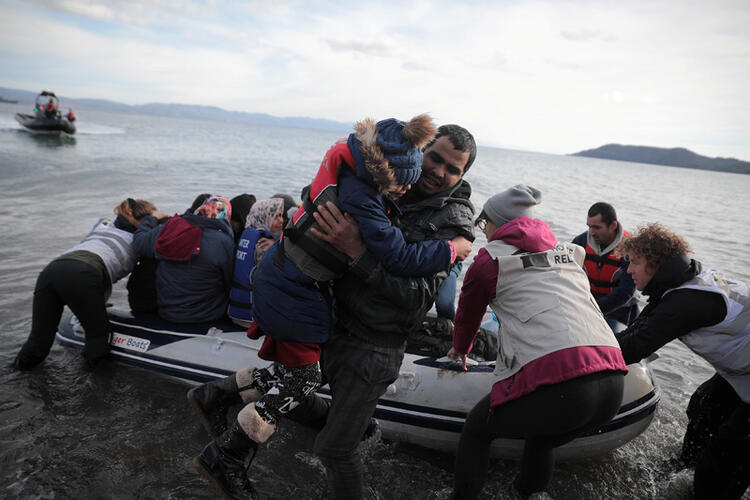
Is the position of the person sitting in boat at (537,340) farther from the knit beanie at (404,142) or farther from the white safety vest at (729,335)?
the white safety vest at (729,335)

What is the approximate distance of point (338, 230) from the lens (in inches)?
74.1

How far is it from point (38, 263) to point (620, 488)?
8.43m

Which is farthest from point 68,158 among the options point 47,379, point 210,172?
point 47,379

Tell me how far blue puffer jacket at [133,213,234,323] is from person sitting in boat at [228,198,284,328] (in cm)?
16

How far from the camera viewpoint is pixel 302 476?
3.24 meters

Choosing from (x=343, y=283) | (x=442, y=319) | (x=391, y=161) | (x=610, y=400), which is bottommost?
(x=442, y=319)

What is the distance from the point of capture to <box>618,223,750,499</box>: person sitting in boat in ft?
8.30

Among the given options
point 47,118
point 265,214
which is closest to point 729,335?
point 265,214

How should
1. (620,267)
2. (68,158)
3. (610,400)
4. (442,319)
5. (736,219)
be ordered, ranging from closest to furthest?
(610,400) → (442,319) → (620,267) → (68,158) → (736,219)

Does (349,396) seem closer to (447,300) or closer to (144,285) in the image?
(447,300)

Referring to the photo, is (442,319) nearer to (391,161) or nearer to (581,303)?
(581,303)

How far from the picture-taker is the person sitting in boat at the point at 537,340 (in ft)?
6.45

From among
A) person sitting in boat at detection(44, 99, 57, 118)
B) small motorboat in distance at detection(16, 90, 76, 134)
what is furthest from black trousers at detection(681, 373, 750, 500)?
person sitting in boat at detection(44, 99, 57, 118)

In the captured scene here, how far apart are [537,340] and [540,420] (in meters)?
0.38
